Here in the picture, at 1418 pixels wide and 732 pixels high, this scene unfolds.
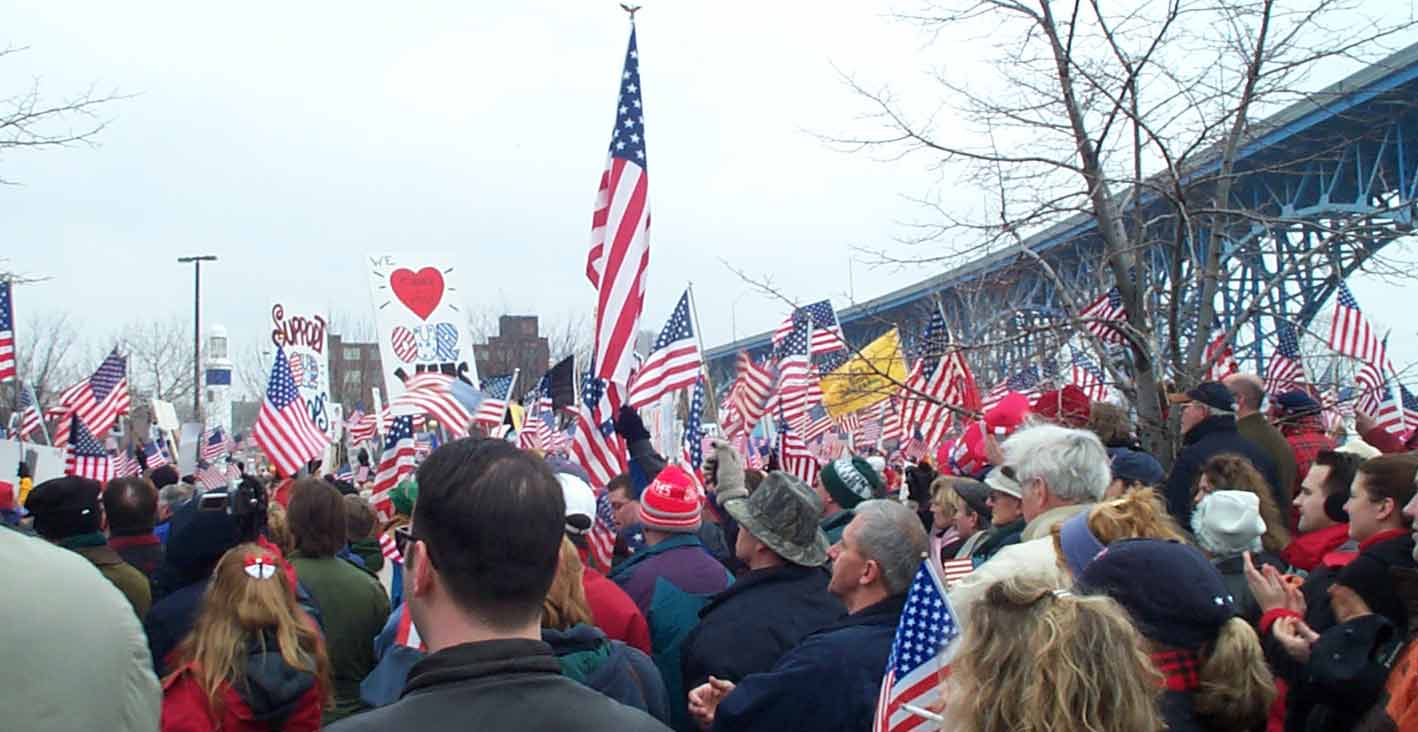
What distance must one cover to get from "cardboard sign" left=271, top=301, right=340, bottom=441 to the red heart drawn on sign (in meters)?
4.82

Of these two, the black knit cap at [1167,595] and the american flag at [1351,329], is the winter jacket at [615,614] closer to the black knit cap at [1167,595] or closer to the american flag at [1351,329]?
the black knit cap at [1167,595]

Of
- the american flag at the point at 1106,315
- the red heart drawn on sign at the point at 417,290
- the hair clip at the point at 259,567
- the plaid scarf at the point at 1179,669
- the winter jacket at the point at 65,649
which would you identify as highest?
the red heart drawn on sign at the point at 417,290

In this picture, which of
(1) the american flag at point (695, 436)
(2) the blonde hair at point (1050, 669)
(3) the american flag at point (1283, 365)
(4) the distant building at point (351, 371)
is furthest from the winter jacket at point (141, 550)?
(4) the distant building at point (351, 371)

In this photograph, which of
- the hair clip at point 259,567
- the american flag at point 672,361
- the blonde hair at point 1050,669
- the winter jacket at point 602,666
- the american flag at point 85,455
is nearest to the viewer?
the blonde hair at point 1050,669

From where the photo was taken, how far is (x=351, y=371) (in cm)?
7206

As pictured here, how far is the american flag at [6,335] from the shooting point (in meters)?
15.2

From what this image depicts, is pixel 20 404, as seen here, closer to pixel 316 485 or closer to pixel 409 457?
pixel 409 457

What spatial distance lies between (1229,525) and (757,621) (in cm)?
187

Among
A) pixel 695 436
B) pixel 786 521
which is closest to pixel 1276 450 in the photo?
pixel 786 521

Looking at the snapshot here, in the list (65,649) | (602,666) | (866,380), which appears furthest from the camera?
(866,380)

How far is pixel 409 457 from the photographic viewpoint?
11094 mm

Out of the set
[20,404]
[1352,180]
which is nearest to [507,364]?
[20,404]

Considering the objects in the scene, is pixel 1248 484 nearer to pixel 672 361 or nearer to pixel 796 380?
pixel 672 361

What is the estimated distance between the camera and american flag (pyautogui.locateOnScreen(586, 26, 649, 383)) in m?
8.99
